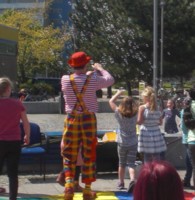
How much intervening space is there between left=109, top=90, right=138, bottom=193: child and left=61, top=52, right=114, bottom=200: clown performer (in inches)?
48.0

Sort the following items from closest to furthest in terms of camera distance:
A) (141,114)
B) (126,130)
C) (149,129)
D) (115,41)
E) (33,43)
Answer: (141,114) → (149,129) → (126,130) → (115,41) → (33,43)

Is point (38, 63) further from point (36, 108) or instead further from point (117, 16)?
point (36, 108)

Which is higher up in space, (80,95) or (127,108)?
(80,95)

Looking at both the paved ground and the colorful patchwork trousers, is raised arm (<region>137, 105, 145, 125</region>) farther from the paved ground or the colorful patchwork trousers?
the colorful patchwork trousers

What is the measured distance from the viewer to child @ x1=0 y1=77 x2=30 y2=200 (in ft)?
26.2

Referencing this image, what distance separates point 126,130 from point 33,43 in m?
42.8

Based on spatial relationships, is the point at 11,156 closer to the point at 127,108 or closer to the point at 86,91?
the point at 86,91

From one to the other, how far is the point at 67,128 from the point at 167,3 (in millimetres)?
40717

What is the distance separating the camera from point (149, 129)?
30.2 ft

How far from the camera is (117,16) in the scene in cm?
4791

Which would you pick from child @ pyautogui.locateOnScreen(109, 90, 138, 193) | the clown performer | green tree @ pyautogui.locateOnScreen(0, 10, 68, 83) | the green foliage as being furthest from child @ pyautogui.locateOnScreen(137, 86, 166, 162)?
green tree @ pyautogui.locateOnScreen(0, 10, 68, 83)

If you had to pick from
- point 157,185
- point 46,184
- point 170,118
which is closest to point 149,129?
point 46,184

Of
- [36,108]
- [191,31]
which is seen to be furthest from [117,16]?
[36,108]

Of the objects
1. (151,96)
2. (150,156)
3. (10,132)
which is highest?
(151,96)
